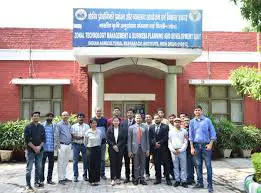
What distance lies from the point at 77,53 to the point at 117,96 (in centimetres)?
363

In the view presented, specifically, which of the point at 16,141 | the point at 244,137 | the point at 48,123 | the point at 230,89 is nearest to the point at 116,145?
the point at 48,123

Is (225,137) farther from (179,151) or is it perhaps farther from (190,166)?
(179,151)

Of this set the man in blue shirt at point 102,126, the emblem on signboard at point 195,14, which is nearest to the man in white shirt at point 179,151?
the man in blue shirt at point 102,126

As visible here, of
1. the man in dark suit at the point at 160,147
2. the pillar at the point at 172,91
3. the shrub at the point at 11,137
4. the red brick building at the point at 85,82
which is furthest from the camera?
the red brick building at the point at 85,82

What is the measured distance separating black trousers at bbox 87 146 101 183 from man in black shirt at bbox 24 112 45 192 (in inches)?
44.4

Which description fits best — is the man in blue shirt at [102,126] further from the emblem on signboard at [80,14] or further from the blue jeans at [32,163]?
the emblem on signboard at [80,14]

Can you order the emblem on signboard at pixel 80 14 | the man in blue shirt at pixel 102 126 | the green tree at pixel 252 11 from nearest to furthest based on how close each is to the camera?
the green tree at pixel 252 11 → the man in blue shirt at pixel 102 126 → the emblem on signboard at pixel 80 14

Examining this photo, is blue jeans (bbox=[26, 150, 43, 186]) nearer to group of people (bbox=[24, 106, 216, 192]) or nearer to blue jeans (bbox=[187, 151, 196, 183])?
group of people (bbox=[24, 106, 216, 192])

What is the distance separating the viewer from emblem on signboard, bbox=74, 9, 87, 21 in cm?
1301

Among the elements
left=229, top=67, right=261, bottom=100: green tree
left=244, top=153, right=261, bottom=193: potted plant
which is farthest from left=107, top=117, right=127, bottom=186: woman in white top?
left=229, top=67, right=261, bottom=100: green tree

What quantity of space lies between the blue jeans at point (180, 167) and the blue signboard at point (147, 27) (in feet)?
15.7

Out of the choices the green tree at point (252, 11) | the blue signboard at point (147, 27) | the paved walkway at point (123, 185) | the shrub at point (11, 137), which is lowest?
the paved walkway at point (123, 185)

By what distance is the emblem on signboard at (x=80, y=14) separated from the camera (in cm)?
1301

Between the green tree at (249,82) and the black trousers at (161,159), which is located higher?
the green tree at (249,82)
